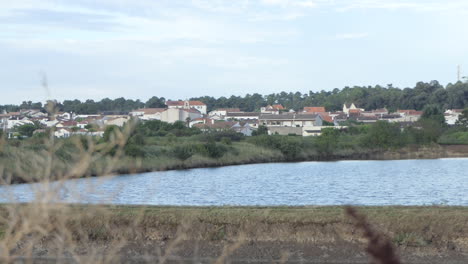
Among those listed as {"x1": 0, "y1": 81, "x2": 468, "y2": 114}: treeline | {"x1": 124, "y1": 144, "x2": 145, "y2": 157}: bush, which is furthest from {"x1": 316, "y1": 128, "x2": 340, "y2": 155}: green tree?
{"x1": 0, "y1": 81, "x2": 468, "y2": 114}: treeline

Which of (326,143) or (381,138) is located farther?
(381,138)

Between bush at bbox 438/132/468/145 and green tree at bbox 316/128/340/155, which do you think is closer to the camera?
green tree at bbox 316/128/340/155

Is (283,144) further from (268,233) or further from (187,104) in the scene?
(187,104)

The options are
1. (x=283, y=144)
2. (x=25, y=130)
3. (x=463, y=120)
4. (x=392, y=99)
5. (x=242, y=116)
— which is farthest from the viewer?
(x=392, y=99)

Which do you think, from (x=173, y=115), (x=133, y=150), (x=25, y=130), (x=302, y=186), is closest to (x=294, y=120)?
(x=173, y=115)

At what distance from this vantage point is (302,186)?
39.8 meters

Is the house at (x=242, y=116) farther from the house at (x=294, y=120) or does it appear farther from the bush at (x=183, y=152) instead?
the bush at (x=183, y=152)

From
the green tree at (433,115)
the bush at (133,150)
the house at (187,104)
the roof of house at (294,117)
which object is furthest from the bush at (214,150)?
the house at (187,104)

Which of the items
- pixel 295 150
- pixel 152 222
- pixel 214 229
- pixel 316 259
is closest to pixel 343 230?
pixel 316 259

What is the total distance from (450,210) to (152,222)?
801 centimetres

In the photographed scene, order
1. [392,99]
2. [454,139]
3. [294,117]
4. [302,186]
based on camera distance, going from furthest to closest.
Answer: [392,99]
[294,117]
[454,139]
[302,186]

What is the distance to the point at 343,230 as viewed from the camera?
1767 cm

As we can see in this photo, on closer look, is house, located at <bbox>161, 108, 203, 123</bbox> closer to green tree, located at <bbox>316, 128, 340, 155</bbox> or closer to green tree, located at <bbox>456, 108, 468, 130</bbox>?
green tree, located at <bbox>456, 108, 468, 130</bbox>

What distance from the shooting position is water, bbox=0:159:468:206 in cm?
3117
